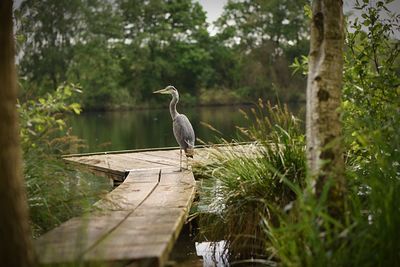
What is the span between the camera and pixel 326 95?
2943 millimetres

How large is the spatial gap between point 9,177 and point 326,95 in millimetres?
1768

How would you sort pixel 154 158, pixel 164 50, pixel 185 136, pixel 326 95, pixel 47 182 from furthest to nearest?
pixel 164 50, pixel 154 158, pixel 185 136, pixel 47 182, pixel 326 95

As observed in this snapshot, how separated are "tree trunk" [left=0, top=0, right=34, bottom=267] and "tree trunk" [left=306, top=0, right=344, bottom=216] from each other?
61.5 inches

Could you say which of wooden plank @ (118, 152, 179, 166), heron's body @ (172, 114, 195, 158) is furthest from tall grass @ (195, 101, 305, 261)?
wooden plank @ (118, 152, 179, 166)

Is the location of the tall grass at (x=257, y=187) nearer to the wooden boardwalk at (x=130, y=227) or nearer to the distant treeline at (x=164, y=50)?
the wooden boardwalk at (x=130, y=227)

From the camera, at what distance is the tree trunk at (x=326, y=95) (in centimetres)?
286

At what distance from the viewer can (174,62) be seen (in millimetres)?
43719

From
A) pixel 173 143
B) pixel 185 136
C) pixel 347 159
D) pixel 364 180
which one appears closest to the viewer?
pixel 364 180

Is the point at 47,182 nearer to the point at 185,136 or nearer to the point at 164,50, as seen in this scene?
the point at 185,136

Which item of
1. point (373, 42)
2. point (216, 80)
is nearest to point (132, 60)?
point (216, 80)

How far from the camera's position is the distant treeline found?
37781 millimetres

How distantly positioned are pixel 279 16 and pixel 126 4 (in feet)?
42.7

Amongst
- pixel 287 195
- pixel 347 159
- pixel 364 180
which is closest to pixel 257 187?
pixel 287 195

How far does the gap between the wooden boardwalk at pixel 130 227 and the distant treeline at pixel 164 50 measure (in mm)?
32946
